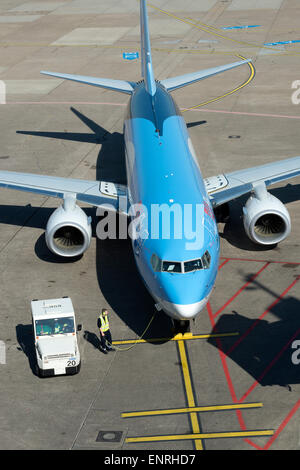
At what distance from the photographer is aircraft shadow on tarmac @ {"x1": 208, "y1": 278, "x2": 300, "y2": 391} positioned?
24766mm

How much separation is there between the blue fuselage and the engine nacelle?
3.24 metres

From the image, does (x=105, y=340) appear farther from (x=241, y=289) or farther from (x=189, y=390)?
(x=241, y=289)

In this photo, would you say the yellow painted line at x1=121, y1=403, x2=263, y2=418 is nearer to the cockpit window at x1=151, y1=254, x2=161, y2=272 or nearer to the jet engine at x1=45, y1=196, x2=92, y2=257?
the cockpit window at x1=151, y1=254, x2=161, y2=272

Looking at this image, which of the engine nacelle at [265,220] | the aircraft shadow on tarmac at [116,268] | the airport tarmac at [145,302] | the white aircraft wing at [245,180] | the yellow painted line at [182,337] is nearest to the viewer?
the airport tarmac at [145,302]

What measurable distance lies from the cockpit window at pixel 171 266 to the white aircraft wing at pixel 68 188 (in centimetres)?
791

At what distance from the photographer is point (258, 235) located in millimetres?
32688

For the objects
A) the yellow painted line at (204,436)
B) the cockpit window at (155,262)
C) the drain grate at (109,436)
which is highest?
the cockpit window at (155,262)

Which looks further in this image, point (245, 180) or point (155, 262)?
point (245, 180)

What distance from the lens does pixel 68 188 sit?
112 feet

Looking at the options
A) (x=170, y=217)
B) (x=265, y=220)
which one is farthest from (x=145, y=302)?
(x=265, y=220)

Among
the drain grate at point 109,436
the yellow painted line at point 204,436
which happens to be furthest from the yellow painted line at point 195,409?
the yellow painted line at point 204,436

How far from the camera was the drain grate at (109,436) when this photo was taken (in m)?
21.9

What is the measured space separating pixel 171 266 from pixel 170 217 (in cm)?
271

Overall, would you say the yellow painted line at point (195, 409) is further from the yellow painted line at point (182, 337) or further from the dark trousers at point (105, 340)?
the yellow painted line at point (182, 337)
